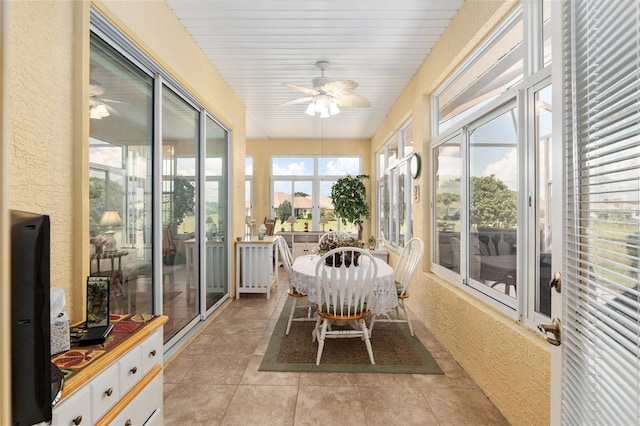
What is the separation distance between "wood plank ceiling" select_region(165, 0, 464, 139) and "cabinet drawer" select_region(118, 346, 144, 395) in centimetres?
251

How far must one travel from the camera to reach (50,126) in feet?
4.56

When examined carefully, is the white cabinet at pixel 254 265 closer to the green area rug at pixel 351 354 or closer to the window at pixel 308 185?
the green area rug at pixel 351 354

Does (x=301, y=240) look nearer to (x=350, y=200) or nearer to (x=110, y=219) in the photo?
(x=350, y=200)

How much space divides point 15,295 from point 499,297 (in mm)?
2503

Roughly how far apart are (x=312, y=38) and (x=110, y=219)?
2289 millimetres

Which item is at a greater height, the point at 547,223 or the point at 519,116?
the point at 519,116

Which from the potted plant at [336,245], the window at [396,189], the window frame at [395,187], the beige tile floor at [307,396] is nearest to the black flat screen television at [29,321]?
the beige tile floor at [307,396]

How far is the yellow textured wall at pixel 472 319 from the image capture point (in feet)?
5.52

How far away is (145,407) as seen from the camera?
1434 mm

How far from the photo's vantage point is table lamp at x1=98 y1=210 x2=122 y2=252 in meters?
1.85

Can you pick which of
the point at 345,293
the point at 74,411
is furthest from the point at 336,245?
the point at 74,411

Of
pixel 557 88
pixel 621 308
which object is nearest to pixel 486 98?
pixel 557 88

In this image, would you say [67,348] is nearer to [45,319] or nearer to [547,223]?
[45,319]

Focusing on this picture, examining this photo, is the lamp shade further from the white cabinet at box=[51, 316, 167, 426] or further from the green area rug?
the green area rug
